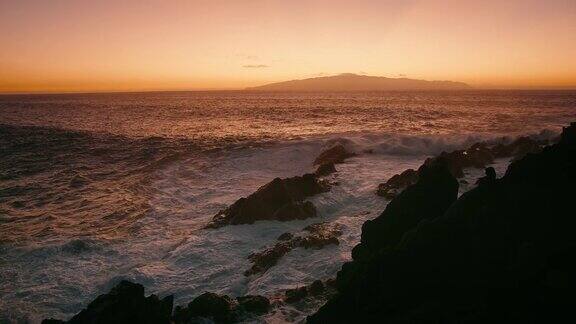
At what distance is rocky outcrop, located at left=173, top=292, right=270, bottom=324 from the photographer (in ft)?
29.7

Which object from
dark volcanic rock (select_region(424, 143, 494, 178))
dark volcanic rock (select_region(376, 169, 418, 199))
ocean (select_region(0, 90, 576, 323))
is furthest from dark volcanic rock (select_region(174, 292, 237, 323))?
dark volcanic rock (select_region(424, 143, 494, 178))

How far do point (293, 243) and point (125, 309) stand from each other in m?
6.40

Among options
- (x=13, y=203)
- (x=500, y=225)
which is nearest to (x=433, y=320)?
(x=500, y=225)

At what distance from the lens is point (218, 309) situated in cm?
920

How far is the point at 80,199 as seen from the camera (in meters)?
20.7

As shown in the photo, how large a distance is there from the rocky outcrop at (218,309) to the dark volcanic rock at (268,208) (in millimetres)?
6470

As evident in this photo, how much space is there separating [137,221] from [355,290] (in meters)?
11.9

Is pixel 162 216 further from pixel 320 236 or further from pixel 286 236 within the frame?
pixel 320 236

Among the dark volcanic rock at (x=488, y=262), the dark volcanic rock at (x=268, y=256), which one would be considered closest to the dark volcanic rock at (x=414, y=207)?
the dark volcanic rock at (x=488, y=262)

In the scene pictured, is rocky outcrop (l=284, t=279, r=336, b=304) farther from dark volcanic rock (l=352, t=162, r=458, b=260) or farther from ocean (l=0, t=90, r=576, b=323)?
dark volcanic rock (l=352, t=162, r=458, b=260)

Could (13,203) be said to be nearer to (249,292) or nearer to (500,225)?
(249,292)

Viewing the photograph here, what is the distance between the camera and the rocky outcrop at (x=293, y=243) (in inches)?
482

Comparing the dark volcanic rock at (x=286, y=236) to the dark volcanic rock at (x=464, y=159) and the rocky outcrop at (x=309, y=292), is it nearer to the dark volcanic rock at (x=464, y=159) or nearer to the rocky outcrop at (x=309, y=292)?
the rocky outcrop at (x=309, y=292)

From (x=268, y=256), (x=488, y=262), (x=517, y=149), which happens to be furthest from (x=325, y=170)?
(x=488, y=262)
